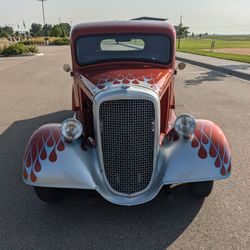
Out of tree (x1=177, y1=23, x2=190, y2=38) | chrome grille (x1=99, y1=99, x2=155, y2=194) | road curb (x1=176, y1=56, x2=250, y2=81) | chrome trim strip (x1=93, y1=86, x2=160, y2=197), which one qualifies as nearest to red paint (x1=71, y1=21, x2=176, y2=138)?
chrome trim strip (x1=93, y1=86, x2=160, y2=197)

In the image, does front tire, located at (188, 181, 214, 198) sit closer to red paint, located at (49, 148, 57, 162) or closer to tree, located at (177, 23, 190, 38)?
red paint, located at (49, 148, 57, 162)

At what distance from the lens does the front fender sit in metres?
3.35

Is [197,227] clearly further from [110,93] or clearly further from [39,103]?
[39,103]

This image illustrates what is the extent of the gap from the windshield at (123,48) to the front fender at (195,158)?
1489 millimetres

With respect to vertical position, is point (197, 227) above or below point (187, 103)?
above

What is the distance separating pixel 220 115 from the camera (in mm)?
7512

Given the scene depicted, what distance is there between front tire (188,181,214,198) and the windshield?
187cm

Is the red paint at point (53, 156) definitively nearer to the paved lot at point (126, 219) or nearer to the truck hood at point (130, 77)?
the paved lot at point (126, 219)

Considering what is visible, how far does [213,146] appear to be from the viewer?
11.5 ft

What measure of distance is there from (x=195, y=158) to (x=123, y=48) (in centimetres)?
209

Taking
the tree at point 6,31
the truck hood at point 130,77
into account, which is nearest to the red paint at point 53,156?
the truck hood at point 130,77

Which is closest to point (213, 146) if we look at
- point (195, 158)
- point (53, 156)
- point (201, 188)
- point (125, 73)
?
point (195, 158)

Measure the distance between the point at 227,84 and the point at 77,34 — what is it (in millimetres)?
8597

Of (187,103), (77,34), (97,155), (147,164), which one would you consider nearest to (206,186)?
(147,164)
